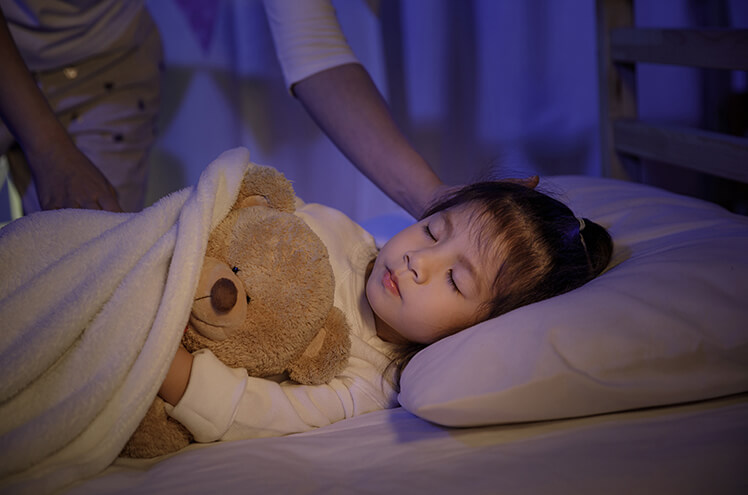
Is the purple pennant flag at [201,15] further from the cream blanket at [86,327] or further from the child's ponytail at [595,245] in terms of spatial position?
the child's ponytail at [595,245]

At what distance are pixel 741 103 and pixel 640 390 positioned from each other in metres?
1.54

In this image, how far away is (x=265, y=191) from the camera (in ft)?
3.01

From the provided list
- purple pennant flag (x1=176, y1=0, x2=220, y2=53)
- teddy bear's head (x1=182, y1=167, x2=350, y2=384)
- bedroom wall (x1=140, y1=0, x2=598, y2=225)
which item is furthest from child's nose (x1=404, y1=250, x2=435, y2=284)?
purple pennant flag (x1=176, y1=0, x2=220, y2=53)

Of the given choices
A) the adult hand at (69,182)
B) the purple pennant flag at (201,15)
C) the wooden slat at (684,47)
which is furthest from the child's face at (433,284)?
the purple pennant flag at (201,15)

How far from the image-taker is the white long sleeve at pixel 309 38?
51.0 inches

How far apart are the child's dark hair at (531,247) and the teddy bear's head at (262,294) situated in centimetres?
20

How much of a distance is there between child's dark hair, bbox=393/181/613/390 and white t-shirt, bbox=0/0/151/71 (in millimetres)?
953

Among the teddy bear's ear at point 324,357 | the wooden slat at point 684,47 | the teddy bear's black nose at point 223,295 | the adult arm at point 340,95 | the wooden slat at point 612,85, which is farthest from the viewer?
the wooden slat at point 612,85

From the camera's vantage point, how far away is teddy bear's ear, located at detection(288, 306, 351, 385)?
863mm

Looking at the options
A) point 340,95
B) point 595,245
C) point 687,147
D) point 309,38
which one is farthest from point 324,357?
point 687,147

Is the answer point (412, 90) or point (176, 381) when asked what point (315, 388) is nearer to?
point (176, 381)

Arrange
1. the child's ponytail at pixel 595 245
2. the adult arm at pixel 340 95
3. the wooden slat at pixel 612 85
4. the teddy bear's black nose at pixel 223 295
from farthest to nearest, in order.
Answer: the wooden slat at pixel 612 85
the adult arm at pixel 340 95
the child's ponytail at pixel 595 245
the teddy bear's black nose at pixel 223 295

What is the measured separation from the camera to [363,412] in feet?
2.95

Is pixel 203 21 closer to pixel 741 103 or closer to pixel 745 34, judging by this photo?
pixel 745 34
